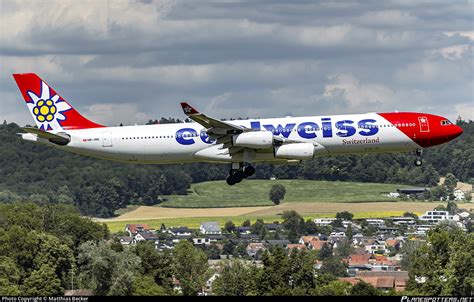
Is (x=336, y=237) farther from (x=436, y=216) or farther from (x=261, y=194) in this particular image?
(x=261, y=194)

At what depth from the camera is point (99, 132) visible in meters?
79.1

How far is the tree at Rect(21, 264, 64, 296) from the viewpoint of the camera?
99062 mm

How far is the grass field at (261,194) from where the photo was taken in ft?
504

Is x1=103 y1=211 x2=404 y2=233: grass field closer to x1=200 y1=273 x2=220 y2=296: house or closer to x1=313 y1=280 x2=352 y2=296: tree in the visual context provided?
x1=200 y1=273 x2=220 y2=296: house

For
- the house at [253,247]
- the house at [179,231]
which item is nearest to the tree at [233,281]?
the house at [179,231]

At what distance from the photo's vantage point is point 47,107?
272 feet

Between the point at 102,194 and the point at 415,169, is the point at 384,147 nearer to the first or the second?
the point at 102,194

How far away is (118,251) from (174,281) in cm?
726

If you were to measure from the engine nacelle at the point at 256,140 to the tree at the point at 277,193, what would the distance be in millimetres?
81966

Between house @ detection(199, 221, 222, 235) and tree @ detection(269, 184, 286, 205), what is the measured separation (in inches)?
308

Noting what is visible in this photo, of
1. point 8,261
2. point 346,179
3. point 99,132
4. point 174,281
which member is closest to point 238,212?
point 346,179

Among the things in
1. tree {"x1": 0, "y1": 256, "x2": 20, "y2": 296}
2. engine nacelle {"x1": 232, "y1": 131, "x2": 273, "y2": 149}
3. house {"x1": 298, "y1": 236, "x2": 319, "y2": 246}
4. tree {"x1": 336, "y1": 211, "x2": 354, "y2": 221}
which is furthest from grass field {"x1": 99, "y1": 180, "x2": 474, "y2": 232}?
engine nacelle {"x1": 232, "y1": 131, "x2": 273, "y2": 149}

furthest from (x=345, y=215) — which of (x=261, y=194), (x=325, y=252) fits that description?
(x=261, y=194)

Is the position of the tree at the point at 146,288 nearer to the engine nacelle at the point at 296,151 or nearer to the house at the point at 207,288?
the house at the point at 207,288
